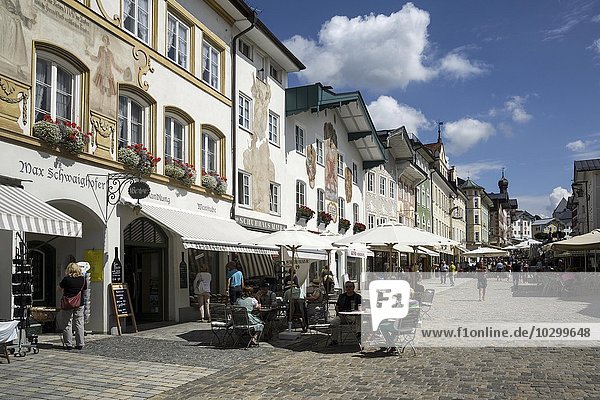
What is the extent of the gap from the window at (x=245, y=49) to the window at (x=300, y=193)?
658 centimetres

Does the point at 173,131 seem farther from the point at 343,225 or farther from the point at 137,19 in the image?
the point at 343,225

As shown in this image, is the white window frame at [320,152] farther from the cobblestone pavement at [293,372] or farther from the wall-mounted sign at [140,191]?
the cobblestone pavement at [293,372]

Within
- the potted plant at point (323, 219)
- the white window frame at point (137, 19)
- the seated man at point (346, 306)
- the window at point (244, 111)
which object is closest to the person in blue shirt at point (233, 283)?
the seated man at point (346, 306)

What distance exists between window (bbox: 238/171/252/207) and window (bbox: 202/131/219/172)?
1525 mm

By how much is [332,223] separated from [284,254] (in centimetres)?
1344

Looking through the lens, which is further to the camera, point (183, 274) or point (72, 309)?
point (183, 274)

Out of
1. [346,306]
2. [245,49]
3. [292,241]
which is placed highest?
[245,49]

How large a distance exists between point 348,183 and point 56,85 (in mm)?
22451

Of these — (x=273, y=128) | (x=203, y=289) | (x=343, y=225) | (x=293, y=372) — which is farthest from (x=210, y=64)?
(x=343, y=225)

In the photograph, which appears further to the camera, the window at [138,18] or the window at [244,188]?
the window at [244,188]

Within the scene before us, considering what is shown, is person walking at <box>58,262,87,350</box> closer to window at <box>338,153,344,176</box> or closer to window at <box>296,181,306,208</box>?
window at <box>296,181,306,208</box>

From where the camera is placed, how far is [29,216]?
10.7 meters

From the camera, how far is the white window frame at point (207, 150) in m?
20.0

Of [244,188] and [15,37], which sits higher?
[15,37]
